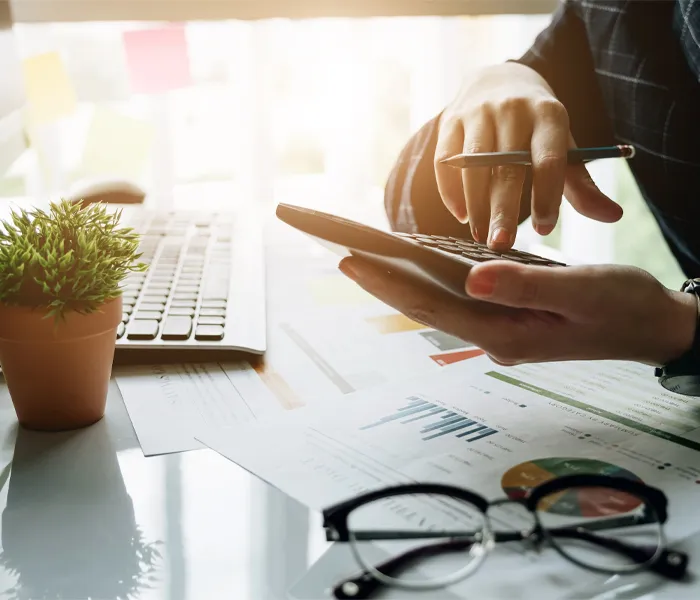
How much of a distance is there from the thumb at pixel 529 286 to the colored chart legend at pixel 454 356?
0.19 m

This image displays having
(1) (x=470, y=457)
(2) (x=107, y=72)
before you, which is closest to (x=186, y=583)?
(1) (x=470, y=457)

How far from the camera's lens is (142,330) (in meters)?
0.66

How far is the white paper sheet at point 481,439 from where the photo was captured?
0.45 m

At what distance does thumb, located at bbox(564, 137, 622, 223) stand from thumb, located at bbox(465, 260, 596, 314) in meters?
0.25

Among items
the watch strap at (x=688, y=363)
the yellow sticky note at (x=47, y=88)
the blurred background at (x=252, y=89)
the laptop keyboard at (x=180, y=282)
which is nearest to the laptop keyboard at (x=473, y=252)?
the watch strap at (x=688, y=363)

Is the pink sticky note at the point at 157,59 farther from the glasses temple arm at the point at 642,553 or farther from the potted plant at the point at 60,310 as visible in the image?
the glasses temple arm at the point at 642,553

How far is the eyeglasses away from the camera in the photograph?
371 millimetres

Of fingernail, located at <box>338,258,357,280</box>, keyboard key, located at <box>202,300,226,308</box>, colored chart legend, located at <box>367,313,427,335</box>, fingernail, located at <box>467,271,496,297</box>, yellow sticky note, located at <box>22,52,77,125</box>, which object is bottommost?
colored chart legend, located at <box>367,313,427,335</box>

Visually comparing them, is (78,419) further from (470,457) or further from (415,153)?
(415,153)

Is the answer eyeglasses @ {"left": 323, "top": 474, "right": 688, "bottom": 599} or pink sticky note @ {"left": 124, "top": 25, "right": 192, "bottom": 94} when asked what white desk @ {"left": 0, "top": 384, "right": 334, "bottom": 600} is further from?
pink sticky note @ {"left": 124, "top": 25, "right": 192, "bottom": 94}

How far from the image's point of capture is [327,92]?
1.74 m

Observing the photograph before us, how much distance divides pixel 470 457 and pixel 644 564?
0.44 ft

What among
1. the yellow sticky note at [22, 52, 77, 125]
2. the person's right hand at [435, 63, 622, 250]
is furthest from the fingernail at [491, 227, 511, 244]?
the yellow sticky note at [22, 52, 77, 125]

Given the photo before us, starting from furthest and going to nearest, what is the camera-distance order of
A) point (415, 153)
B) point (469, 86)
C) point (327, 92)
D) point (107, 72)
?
point (327, 92) < point (107, 72) < point (415, 153) < point (469, 86)
